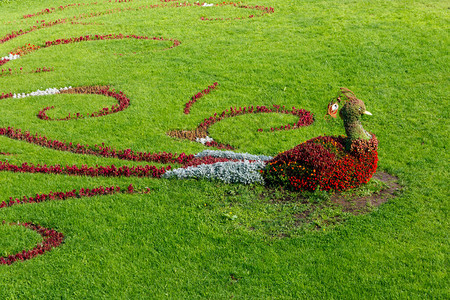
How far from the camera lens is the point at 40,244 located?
8.62 meters

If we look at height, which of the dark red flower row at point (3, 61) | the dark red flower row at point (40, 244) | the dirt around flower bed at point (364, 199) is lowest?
the dirt around flower bed at point (364, 199)

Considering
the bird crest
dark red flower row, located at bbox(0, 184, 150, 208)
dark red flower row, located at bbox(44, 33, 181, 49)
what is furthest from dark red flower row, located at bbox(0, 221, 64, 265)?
dark red flower row, located at bbox(44, 33, 181, 49)

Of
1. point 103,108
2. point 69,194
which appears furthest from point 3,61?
point 69,194

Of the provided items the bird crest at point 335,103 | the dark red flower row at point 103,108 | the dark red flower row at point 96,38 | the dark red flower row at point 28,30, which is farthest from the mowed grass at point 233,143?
the bird crest at point 335,103

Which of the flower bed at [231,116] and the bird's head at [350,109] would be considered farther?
the flower bed at [231,116]

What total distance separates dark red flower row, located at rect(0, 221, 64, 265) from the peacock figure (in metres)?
4.94

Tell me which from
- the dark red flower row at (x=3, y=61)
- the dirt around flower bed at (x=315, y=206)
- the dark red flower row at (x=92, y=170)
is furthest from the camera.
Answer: the dark red flower row at (x=3, y=61)

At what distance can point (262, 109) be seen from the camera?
15250 millimetres

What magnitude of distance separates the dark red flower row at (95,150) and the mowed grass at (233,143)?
1.14 feet

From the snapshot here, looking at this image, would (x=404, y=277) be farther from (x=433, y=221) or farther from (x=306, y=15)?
(x=306, y=15)

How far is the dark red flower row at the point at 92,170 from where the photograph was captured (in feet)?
36.8

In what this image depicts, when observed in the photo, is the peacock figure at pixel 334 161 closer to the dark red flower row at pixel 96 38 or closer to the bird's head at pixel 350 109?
the bird's head at pixel 350 109

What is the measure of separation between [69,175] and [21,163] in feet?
4.98

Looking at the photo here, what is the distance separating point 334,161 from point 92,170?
19.7ft
